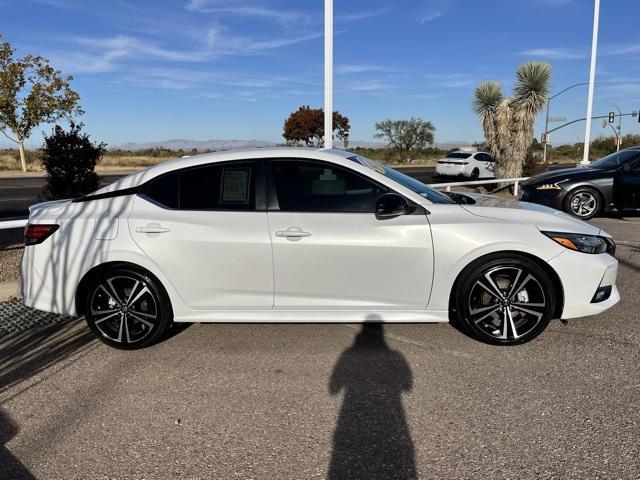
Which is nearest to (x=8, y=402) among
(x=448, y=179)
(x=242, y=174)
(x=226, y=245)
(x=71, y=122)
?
(x=226, y=245)

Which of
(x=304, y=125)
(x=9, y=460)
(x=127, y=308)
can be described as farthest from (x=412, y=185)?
(x=304, y=125)

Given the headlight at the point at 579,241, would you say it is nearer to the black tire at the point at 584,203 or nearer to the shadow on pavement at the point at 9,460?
the shadow on pavement at the point at 9,460

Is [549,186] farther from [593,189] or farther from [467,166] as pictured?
[467,166]

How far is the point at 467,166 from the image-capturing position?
84.2 ft

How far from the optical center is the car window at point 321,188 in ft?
13.7

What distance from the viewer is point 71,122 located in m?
8.38

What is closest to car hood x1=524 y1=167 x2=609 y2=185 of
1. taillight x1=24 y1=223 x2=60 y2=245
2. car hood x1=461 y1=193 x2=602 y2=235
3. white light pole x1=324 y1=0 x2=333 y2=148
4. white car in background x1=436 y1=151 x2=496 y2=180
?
white light pole x1=324 y1=0 x2=333 y2=148

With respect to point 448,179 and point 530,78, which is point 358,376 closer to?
point 530,78

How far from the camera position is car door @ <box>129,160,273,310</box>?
13.5 ft

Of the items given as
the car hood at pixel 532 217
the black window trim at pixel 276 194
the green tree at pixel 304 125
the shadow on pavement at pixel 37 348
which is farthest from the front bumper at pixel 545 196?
the green tree at pixel 304 125

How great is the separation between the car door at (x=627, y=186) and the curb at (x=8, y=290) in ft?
33.3

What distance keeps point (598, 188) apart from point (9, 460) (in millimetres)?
10474

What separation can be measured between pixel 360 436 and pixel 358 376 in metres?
0.79

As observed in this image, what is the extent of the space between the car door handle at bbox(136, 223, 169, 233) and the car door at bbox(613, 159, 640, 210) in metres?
9.24
